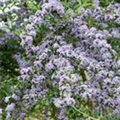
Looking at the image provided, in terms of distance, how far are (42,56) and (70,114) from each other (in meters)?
0.43

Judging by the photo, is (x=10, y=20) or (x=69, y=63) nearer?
(x=69, y=63)

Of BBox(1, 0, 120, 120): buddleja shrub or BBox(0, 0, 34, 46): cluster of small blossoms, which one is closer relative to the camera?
BBox(1, 0, 120, 120): buddleja shrub

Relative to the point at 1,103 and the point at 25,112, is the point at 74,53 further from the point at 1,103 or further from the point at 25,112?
the point at 1,103

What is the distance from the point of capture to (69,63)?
264 centimetres

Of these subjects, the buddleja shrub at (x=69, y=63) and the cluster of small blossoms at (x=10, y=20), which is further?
the cluster of small blossoms at (x=10, y=20)

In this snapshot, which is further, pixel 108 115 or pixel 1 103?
pixel 1 103

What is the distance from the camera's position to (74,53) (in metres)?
2.70

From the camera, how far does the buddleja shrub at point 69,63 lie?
2.57m

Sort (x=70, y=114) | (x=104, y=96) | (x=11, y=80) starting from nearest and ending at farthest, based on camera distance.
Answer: (x=104, y=96) < (x=70, y=114) < (x=11, y=80)

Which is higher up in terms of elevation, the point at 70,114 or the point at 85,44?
the point at 85,44

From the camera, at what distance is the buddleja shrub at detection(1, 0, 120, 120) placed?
2.57 m

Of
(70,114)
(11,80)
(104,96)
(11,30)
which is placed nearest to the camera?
(104,96)

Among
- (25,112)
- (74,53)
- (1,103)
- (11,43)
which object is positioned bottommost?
(1,103)

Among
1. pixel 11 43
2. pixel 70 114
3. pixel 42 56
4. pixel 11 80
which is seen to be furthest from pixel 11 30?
pixel 70 114
